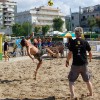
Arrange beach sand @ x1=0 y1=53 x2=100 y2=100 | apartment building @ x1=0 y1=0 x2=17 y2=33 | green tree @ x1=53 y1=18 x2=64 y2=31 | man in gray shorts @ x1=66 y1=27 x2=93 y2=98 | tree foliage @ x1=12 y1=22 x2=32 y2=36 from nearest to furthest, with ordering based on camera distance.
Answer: man in gray shorts @ x1=66 y1=27 x2=93 y2=98, beach sand @ x1=0 y1=53 x2=100 y2=100, tree foliage @ x1=12 y1=22 x2=32 y2=36, green tree @ x1=53 y1=18 x2=64 y2=31, apartment building @ x1=0 y1=0 x2=17 y2=33

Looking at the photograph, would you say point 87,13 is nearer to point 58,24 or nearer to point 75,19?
point 75,19

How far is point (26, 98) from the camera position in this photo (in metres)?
6.86

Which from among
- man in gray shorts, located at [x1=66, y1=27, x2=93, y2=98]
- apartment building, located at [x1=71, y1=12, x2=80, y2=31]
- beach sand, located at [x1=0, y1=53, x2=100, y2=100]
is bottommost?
beach sand, located at [x1=0, y1=53, x2=100, y2=100]

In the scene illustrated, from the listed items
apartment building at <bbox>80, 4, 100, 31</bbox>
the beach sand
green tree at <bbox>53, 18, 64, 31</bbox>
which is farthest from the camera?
apartment building at <bbox>80, 4, 100, 31</bbox>

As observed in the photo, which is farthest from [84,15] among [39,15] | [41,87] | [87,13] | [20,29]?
[41,87]

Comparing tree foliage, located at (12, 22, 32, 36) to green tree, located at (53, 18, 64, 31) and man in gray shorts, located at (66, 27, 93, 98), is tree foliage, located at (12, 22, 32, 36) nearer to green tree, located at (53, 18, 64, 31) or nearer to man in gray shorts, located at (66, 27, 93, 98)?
green tree, located at (53, 18, 64, 31)

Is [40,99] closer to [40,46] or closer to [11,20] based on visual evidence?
[40,46]

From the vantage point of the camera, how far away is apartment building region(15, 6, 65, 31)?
11431cm

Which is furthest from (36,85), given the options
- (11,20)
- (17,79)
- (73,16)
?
(11,20)

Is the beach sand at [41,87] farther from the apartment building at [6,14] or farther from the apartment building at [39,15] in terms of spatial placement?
the apartment building at [6,14]

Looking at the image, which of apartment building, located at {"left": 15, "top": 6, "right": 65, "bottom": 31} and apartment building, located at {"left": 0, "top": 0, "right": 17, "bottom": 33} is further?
apartment building, located at {"left": 0, "top": 0, "right": 17, "bottom": 33}

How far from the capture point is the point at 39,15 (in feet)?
387

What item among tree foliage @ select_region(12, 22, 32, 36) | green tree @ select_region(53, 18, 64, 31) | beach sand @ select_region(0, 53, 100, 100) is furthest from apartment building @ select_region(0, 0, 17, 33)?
beach sand @ select_region(0, 53, 100, 100)

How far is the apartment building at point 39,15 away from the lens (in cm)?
11431
